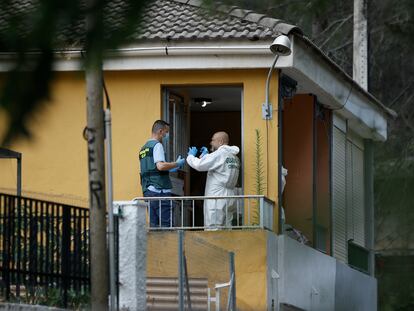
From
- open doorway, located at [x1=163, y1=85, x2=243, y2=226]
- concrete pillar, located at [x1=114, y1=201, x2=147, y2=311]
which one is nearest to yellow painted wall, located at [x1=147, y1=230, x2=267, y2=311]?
concrete pillar, located at [x1=114, y1=201, x2=147, y2=311]

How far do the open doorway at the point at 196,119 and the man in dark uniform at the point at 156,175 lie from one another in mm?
1626

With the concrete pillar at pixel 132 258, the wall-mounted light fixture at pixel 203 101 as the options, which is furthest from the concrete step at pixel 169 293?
the wall-mounted light fixture at pixel 203 101

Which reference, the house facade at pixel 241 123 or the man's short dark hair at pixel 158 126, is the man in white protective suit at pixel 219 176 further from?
the man's short dark hair at pixel 158 126

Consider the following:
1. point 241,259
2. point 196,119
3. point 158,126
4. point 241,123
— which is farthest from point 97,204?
point 196,119

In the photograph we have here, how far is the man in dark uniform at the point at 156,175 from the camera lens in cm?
1747

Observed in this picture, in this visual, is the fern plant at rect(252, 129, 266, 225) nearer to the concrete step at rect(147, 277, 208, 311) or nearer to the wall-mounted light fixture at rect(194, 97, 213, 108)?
the wall-mounted light fixture at rect(194, 97, 213, 108)

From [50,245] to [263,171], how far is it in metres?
5.74

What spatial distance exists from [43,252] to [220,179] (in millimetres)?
4800

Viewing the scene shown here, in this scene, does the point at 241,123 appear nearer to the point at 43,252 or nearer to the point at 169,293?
the point at 169,293

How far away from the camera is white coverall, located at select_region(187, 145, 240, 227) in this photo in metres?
17.8

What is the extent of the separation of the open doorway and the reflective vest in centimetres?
158

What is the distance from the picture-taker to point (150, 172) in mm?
17766

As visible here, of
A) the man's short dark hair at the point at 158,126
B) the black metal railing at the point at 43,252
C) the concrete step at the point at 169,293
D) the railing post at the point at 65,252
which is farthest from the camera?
the man's short dark hair at the point at 158,126

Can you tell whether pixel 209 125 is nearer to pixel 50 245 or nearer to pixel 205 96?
pixel 205 96
